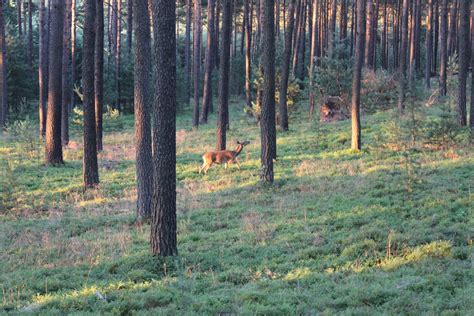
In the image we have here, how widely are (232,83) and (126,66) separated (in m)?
14.3

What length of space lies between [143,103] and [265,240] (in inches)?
168

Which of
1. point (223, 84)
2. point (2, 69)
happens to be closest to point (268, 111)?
point (223, 84)

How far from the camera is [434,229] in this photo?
9578 mm

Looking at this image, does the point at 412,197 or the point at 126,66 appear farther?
the point at 126,66

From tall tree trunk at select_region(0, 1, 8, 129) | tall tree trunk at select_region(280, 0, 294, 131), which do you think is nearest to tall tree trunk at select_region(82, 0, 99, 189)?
tall tree trunk at select_region(280, 0, 294, 131)

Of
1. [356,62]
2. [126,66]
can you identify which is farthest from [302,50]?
[356,62]

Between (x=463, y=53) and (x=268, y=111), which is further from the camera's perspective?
(x=463, y=53)

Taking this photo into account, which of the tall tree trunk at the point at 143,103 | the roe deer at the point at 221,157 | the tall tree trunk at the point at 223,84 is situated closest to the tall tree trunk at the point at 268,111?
the roe deer at the point at 221,157

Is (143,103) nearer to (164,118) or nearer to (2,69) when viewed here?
(164,118)

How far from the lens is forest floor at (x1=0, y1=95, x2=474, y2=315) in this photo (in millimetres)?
6711

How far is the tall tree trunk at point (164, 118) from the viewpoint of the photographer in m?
8.30

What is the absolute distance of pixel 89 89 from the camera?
15688 millimetres

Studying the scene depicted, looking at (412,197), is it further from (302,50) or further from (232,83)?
(232,83)

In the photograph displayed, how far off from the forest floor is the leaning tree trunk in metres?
1.05
